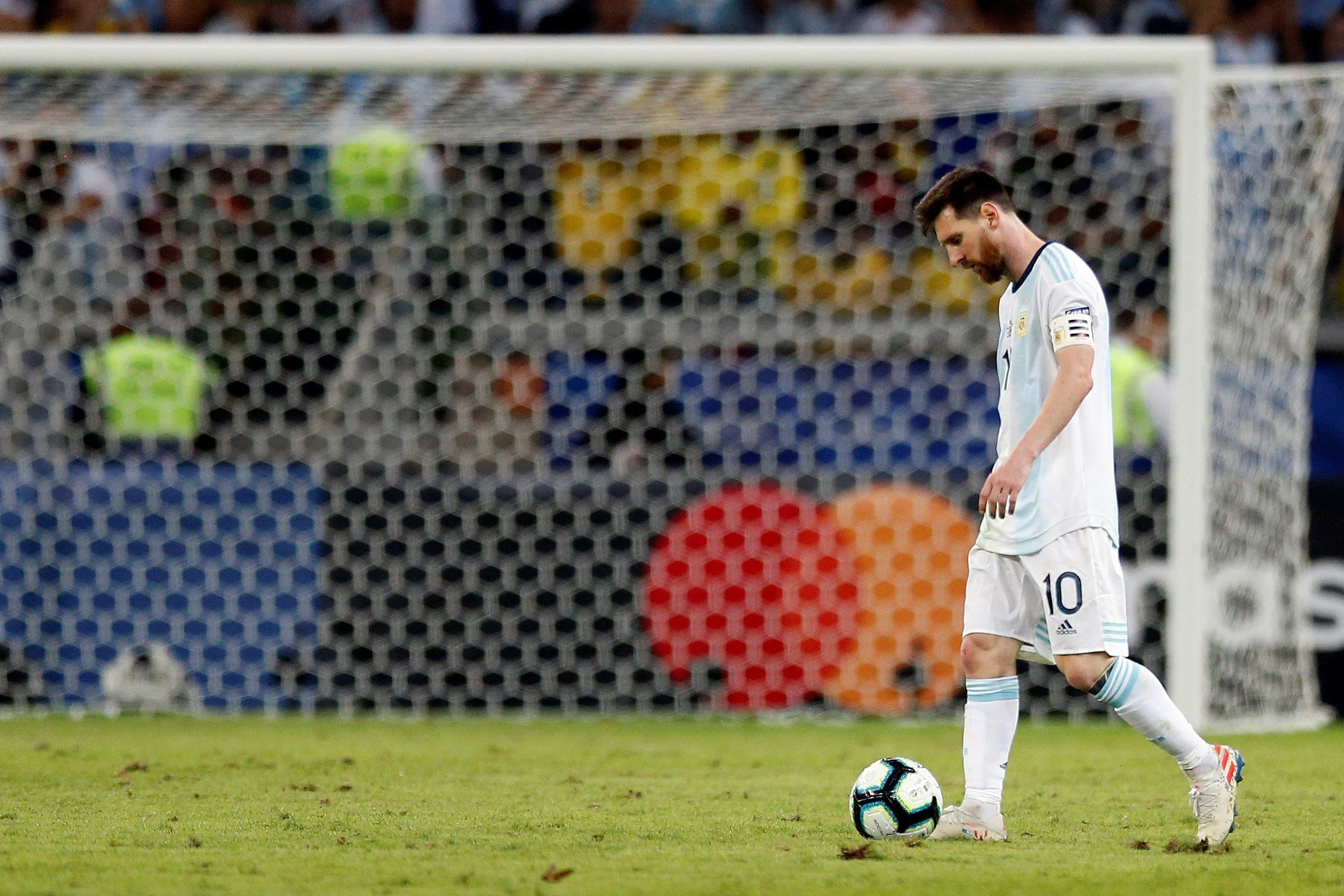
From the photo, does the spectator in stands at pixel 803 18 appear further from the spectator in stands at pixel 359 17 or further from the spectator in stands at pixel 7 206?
the spectator in stands at pixel 7 206

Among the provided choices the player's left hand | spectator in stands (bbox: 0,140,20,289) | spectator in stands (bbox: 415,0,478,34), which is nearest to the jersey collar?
the player's left hand

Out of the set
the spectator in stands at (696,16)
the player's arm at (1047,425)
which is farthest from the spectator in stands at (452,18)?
the player's arm at (1047,425)

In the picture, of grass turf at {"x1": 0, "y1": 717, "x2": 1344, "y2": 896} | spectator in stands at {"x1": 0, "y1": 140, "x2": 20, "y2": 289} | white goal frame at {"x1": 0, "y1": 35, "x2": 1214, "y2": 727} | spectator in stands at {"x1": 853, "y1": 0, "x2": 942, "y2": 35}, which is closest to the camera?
grass turf at {"x1": 0, "y1": 717, "x2": 1344, "y2": 896}

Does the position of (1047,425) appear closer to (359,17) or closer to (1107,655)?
(1107,655)

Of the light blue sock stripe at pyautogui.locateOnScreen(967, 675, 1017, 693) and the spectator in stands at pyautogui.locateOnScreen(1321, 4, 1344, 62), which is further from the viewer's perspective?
Answer: the spectator in stands at pyautogui.locateOnScreen(1321, 4, 1344, 62)

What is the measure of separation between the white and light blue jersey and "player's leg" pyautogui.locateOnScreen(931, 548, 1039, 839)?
9 cm

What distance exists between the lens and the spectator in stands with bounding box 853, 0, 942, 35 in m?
8.68

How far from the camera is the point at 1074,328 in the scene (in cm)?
346

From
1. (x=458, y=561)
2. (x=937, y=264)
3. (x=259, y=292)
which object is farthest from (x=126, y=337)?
(x=937, y=264)

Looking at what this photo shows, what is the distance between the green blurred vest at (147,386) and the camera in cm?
654

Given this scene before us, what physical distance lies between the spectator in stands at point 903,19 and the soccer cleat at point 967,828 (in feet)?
19.3

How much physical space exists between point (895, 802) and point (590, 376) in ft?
11.4

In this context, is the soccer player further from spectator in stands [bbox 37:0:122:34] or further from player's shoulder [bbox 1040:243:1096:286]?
spectator in stands [bbox 37:0:122:34]

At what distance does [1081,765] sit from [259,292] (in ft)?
12.8
